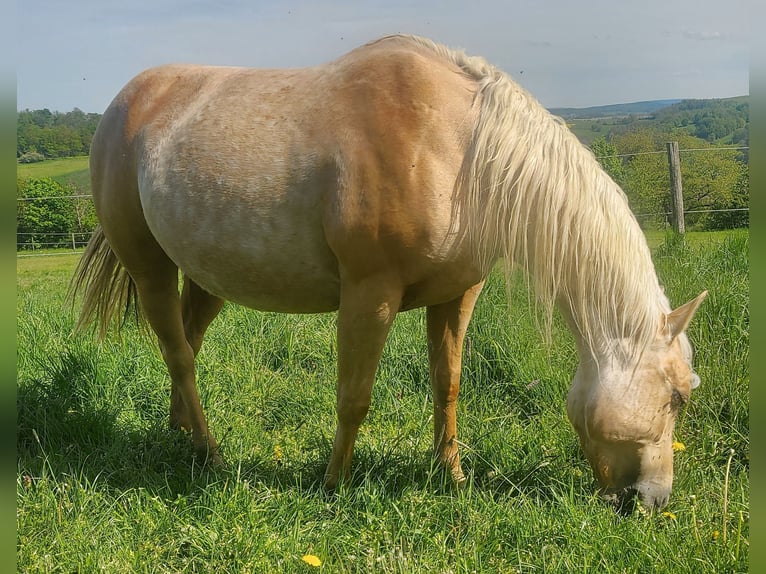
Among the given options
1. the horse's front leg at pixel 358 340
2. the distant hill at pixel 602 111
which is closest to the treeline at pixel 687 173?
the distant hill at pixel 602 111

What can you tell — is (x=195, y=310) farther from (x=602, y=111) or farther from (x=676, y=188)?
(x=676, y=188)

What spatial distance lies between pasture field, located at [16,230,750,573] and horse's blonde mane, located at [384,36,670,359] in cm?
35

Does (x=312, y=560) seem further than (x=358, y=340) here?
No

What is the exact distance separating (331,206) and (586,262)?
1.08 meters

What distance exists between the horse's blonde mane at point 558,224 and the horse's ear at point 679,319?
52 mm

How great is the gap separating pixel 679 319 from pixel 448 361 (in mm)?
1172

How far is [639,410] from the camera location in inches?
104

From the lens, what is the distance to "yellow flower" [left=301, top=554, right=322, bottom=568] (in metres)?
2.50

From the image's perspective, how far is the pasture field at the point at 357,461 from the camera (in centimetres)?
260

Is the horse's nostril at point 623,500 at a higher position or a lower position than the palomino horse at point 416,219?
lower

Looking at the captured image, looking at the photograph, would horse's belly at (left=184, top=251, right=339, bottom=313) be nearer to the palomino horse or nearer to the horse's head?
the palomino horse

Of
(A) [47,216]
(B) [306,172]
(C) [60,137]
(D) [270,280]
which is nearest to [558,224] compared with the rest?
(B) [306,172]

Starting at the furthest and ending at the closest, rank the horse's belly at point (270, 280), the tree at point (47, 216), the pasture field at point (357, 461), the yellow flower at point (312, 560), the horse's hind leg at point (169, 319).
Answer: the tree at point (47, 216) < the horse's hind leg at point (169, 319) < the horse's belly at point (270, 280) < the pasture field at point (357, 461) < the yellow flower at point (312, 560)

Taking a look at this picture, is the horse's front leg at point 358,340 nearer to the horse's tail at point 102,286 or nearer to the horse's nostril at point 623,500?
the horse's nostril at point 623,500
